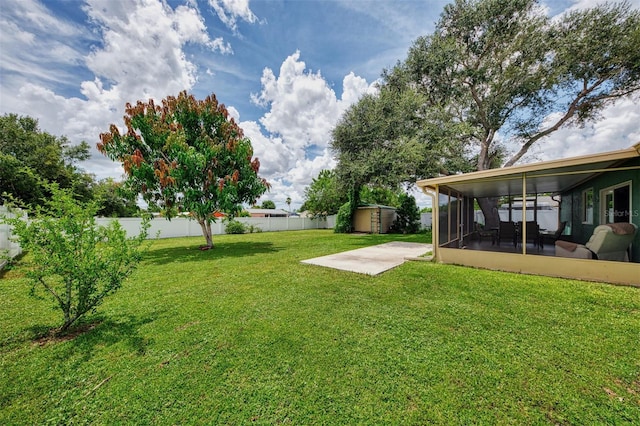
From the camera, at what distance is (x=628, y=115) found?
10.8m

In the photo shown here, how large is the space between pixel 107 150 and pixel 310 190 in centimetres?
1899

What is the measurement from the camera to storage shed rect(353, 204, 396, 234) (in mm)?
17781

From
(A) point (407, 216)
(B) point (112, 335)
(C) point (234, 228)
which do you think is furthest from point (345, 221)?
(B) point (112, 335)

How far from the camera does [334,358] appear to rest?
8.10 ft

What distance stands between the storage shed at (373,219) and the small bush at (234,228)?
Result: 854 cm

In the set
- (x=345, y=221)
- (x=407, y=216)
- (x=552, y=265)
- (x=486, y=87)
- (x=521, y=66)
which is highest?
(x=521, y=66)

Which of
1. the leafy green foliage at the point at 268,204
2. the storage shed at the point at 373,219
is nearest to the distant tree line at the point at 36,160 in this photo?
the storage shed at the point at 373,219

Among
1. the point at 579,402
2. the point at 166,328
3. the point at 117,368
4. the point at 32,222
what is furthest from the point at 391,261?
the point at 32,222

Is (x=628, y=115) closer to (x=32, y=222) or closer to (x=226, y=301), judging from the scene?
(x=226, y=301)

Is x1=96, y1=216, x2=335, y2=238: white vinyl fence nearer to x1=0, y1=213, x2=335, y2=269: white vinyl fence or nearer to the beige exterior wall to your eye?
x1=0, y1=213, x2=335, y2=269: white vinyl fence

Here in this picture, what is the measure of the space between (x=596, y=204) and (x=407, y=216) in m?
10.9

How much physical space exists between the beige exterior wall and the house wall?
39.3 inches

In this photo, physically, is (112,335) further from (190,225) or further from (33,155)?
(33,155)

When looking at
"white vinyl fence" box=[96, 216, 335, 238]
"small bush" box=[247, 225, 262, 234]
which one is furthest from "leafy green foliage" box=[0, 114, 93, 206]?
"small bush" box=[247, 225, 262, 234]
